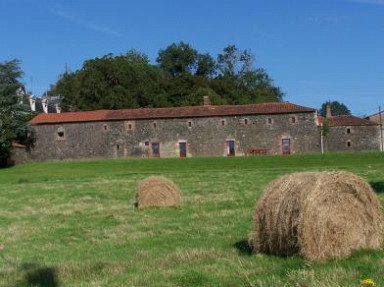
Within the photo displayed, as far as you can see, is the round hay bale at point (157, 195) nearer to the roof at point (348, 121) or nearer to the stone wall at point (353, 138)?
the stone wall at point (353, 138)

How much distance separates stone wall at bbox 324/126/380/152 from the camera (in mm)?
67250

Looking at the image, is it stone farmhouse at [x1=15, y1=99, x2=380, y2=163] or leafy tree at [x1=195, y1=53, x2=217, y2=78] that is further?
leafy tree at [x1=195, y1=53, x2=217, y2=78]

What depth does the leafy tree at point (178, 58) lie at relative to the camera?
10212cm

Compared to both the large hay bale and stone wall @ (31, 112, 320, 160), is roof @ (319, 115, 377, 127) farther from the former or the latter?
the large hay bale

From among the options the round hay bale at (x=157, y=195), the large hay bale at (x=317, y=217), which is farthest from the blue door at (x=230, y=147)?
the large hay bale at (x=317, y=217)

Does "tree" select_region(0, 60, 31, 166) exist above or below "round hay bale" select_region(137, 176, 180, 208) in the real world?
above

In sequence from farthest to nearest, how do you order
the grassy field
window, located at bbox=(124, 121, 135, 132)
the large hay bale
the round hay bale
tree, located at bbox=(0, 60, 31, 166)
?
1. window, located at bbox=(124, 121, 135, 132)
2. tree, located at bbox=(0, 60, 31, 166)
3. the round hay bale
4. the large hay bale
5. the grassy field

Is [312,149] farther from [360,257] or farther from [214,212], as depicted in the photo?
[360,257]

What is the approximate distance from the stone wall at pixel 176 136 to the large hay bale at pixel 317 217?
57.9 m

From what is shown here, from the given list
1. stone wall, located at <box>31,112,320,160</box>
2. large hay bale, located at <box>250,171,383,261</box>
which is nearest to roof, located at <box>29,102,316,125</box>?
stone wall, located at <box>31,112,320,160</box>

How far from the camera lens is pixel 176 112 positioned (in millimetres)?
67000

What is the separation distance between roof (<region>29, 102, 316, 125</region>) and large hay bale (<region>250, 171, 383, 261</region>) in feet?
189

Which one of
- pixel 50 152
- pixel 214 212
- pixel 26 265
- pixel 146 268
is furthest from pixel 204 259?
pixel 50 152

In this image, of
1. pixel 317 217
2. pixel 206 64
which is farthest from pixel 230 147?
pixel 317 217
